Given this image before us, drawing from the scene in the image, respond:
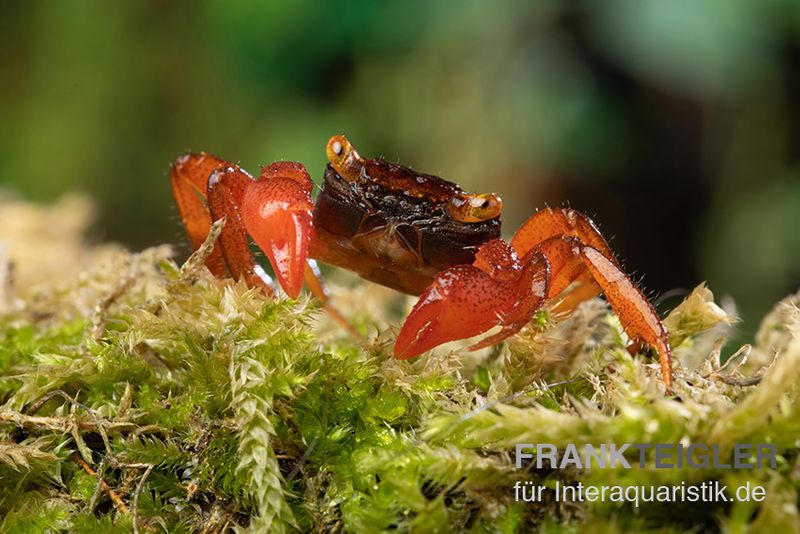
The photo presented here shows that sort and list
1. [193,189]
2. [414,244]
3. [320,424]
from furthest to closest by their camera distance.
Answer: [193,189] < [414,244] < [320,424]

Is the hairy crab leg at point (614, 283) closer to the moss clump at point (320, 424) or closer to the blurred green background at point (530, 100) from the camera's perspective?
the moss clump at point (320, 424)

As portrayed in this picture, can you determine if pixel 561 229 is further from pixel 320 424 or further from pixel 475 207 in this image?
pixel 320 424

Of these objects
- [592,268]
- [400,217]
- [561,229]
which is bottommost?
[592,268]

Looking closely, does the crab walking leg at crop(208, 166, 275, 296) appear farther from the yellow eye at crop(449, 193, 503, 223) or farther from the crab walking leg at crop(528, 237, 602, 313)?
the crab walking leg at crop(528, 237, 602, 313)

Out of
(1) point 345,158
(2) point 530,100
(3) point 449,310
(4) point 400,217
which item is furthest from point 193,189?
(2) point 530,100

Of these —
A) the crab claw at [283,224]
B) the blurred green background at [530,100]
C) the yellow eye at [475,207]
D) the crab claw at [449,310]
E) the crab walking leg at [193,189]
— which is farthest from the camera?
the blurred green background at [530,100]

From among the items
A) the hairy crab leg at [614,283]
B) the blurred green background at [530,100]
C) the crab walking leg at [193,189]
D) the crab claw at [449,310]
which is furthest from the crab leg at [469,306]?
the blurred green background at [530,100]
